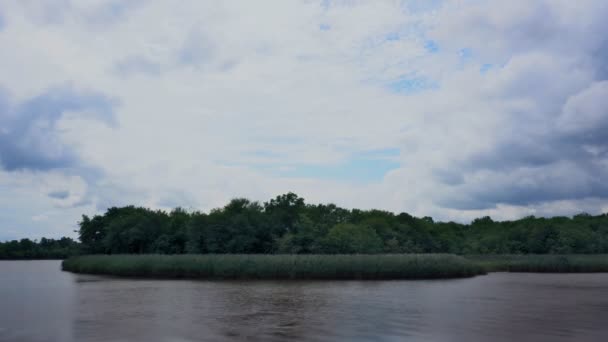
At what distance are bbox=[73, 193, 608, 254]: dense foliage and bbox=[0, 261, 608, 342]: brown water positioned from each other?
27.5 meters

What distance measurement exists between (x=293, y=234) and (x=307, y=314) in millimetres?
39666

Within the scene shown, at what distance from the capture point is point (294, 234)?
60250 mm

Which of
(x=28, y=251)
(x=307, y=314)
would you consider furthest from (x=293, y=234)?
(x=28, y=251)

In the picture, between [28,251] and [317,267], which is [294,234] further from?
[28,251]

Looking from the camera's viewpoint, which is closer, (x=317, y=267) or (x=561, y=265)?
(x=317, y=267)

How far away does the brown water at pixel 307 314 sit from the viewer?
52.2ft

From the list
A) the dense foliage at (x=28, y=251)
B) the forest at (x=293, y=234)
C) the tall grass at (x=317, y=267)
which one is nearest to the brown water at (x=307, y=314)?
the tall grass at (x=317, y=267)

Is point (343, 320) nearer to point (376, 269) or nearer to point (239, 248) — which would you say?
point (376, 269)

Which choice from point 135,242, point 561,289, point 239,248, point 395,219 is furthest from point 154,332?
point 395,219

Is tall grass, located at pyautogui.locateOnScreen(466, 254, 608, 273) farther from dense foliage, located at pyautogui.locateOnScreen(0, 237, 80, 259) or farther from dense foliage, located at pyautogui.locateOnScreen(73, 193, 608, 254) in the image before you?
dense foliage, located at pyautogui.locateOnScreen(0, 237, 80, 259)

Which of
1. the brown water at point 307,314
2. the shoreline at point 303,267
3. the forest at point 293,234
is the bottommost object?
the brown water at point 307,314

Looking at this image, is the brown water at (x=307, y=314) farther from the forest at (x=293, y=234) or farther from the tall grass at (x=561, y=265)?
the forest at (x=293, y=234)

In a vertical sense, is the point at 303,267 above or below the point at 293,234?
below

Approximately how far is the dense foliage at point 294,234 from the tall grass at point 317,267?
14.6m
